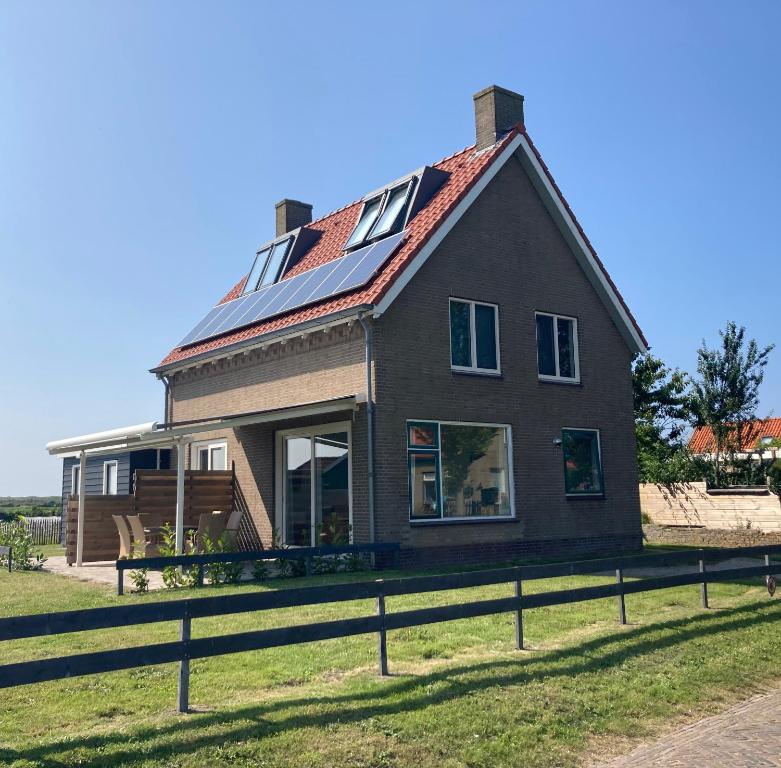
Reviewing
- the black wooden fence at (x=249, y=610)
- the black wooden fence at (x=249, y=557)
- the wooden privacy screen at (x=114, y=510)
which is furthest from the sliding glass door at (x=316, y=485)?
the black wooden fence at (x=249, y=610)

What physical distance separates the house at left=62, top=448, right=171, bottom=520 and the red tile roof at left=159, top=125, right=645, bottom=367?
254cm

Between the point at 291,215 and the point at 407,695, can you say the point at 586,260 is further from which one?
the point at 407,695

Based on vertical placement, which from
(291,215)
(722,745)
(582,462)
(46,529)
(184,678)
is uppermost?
(291,215)

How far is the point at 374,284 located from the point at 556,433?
224 inches

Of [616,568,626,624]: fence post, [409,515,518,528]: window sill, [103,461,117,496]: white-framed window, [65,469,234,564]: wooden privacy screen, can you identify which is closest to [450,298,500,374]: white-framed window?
[409,515,518,528]: window sill

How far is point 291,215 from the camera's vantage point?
25281 mm

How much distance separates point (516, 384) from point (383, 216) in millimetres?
4975

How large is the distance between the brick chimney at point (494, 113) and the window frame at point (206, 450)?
374 inches

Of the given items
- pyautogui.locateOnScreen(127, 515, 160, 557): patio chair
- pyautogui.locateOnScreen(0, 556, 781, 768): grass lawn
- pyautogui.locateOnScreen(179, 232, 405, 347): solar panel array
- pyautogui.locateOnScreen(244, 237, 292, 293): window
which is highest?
pyautogui.locateOnScreen(244, 237, 292, 293): window

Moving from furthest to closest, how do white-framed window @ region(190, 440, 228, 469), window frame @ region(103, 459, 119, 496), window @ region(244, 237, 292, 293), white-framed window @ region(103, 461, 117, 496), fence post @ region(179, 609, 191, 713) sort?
white-framed window @ region(103, 461, 117, 496) → window frame @ region(103, 459, 119, 496) → window @ region(244, 237, 292, 293) → white-framed window @ region(190, 440, 228, 469) → fence post @ region(179, 609, 191, 713)

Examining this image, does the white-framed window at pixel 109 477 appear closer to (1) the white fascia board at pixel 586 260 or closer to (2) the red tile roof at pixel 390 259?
(2) the red tile roof at pixel 390 259

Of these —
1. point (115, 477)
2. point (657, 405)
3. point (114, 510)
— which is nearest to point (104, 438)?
point (114, 510)

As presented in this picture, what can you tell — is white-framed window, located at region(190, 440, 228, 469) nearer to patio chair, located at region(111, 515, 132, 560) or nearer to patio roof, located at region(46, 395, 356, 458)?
patio roof, located at region(46, 395, 356, 458)

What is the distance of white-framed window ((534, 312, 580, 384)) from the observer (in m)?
19.3
